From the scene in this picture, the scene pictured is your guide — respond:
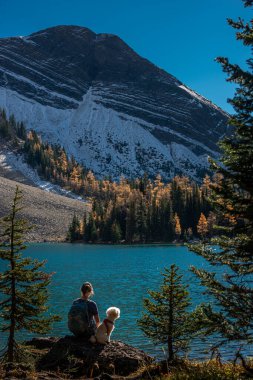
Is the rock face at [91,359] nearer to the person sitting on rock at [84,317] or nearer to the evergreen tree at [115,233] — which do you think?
the person sitting on rock at [84,317]

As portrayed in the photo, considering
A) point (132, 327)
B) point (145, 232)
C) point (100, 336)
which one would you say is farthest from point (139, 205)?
point (100, 336)

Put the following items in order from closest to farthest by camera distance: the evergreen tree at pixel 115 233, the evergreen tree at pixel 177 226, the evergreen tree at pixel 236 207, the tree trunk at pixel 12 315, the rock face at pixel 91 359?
1. the evergreen tree at pixel 236 207
2. the rock face at pixel 91 359
3. the tree trunk at pixel 12 315
4. the evergreen tree at pixel 177 226
5. the evergreen tree at pixel 115 233

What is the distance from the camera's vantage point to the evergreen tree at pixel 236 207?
7.62 m

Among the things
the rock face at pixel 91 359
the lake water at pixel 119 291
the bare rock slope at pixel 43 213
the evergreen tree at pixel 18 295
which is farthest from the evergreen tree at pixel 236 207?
the bare rock slope at pixel 43 213

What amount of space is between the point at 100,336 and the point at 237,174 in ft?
26.0

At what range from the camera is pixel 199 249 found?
859 centimetres

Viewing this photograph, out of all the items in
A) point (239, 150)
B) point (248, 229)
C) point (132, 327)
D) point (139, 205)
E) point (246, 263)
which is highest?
point (139, 205)

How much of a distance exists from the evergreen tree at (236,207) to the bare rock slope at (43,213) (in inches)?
6271

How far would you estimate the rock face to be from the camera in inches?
483

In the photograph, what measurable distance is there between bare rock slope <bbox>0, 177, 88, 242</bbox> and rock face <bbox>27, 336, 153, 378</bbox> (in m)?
153

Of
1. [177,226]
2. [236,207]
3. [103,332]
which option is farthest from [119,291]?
[177,226]

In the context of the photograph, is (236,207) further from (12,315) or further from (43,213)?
(43,213)

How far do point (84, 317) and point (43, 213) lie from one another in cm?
17342

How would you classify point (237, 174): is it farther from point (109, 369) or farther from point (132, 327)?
point (132, 327)
